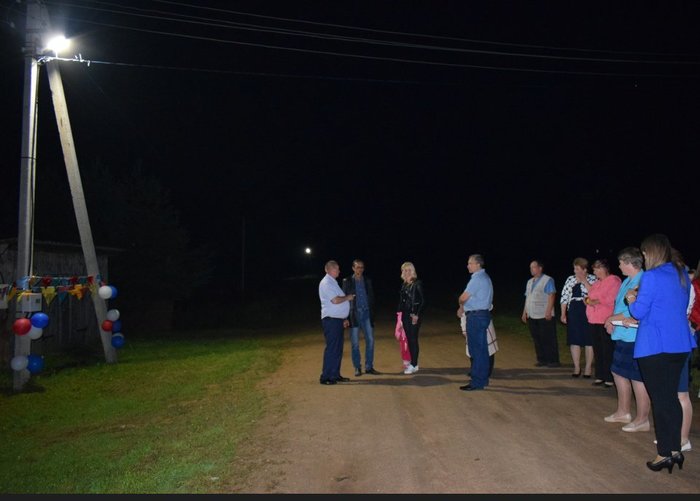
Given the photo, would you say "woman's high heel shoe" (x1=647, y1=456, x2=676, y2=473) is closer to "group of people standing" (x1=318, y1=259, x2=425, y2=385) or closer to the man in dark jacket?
"group of people standing" (x1=318, y1=259, x2=425, y2=385)

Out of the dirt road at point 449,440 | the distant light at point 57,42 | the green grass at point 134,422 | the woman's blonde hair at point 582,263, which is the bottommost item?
the green grass at point 134,422

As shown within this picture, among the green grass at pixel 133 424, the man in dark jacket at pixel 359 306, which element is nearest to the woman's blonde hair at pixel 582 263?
the man in dark jacket at pixel 359 306

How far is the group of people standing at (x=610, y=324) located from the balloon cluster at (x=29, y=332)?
211 inches

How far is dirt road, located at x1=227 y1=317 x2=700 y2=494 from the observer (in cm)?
476

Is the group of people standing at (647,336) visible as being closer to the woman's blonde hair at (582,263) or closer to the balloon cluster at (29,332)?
the woman's blonde hair at (582,263)

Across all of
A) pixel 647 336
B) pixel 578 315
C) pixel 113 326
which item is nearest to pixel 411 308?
pixel 578 315

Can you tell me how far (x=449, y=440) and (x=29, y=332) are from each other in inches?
323

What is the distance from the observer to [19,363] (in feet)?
33.2

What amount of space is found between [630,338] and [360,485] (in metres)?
3.42

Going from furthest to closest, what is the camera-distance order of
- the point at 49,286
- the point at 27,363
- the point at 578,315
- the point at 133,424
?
1. the point at 49,286
2. the point at 27,363
3. the point at 578,315
4. the point at 133,424

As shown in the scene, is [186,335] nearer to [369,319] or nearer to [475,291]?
[369,319]

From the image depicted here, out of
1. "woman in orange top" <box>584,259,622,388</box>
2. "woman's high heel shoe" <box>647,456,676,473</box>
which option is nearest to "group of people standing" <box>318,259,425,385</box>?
"woman in orange top" <box>584,259,622,388</box>

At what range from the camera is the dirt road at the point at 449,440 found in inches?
187

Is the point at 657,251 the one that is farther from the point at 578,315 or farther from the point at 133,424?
the point at 133,424
